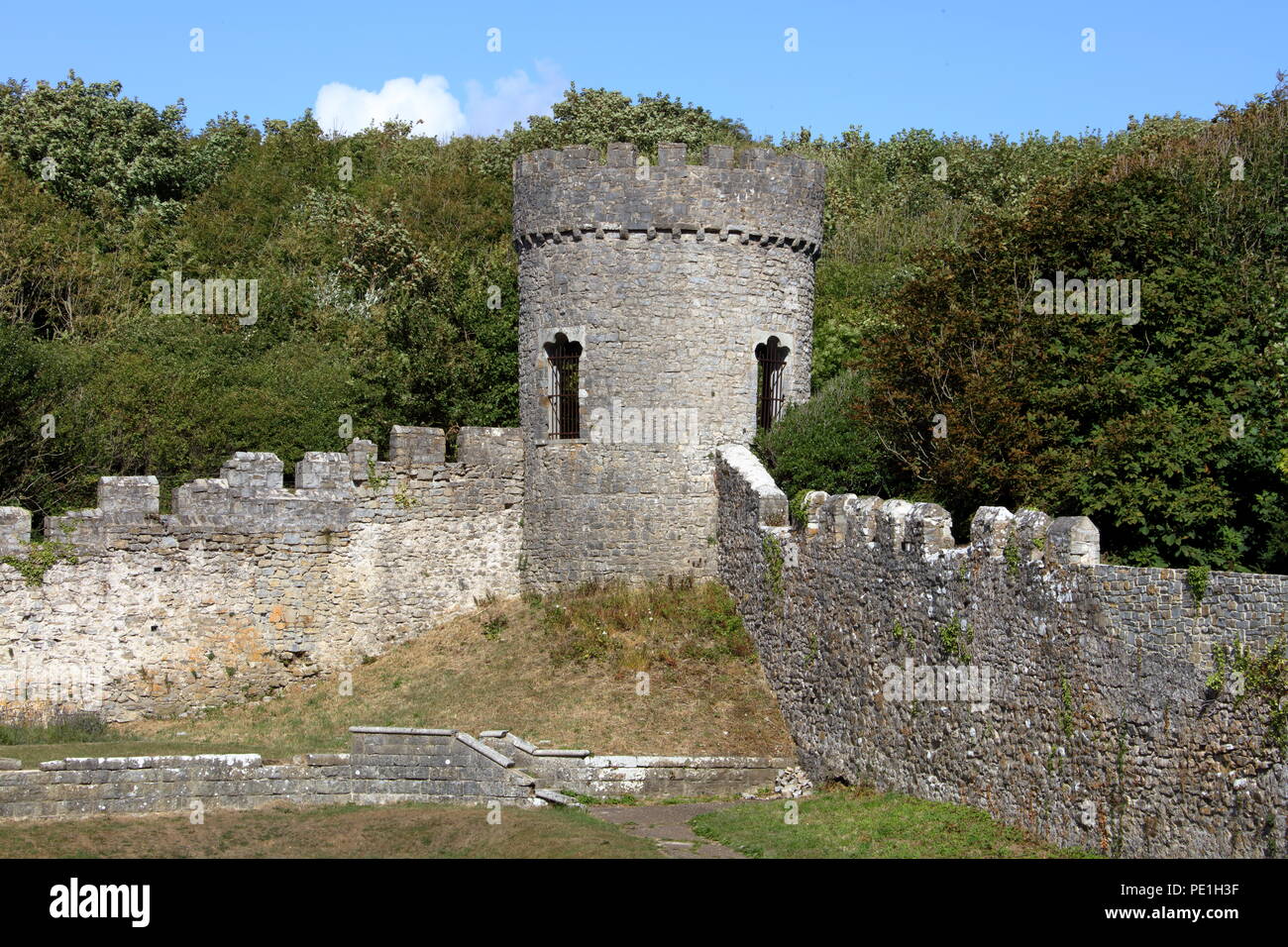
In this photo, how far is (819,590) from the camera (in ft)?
71.3

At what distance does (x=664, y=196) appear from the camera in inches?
1009

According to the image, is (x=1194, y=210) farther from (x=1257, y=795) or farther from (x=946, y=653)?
(x=1257, y=795)

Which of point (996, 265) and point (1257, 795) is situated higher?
point (996, 265)

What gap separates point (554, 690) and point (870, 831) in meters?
7.87

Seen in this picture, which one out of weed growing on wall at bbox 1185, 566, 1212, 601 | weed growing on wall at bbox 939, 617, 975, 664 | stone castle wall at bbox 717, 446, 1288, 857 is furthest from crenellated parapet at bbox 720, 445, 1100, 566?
weed growing on wall at bbox 1185, 566, 1212, 601

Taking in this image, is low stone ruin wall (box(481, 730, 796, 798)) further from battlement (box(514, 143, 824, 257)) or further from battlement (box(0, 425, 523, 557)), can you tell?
battlement (box(514, 143, 824, 257))

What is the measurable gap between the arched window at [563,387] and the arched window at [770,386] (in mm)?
3076

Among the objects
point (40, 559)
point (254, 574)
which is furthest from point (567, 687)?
point (40, 559)

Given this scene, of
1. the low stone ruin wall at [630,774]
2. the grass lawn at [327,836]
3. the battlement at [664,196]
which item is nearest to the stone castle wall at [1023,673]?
the low stone ruin wall at [630,774]

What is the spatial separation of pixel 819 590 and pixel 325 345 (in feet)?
76.6

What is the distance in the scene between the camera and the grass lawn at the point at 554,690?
2259 centimetres

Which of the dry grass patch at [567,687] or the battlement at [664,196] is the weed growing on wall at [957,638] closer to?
the dry grass patch at [567,687]

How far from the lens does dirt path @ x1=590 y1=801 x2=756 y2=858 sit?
56.2 feet
